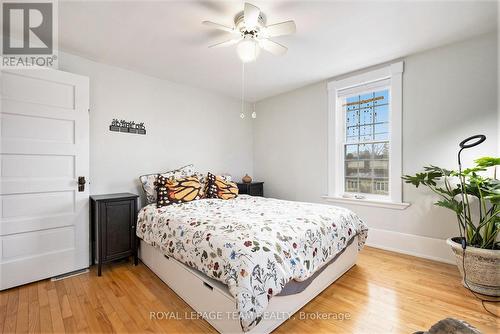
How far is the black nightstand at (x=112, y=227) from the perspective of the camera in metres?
2.42

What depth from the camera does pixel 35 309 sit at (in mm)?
1822

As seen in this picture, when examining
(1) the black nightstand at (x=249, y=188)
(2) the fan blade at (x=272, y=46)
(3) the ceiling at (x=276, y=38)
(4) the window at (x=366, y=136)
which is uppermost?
(3) the ceiling at (x=276, y=38)

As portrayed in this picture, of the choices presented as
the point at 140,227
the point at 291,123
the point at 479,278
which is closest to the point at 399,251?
the point at 479,278

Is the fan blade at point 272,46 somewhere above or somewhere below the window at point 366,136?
above

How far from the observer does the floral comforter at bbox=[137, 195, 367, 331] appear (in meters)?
1.38

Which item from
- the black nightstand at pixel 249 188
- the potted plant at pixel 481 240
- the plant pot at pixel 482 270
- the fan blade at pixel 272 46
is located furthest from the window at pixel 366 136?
the fan blade at pixel 272 46

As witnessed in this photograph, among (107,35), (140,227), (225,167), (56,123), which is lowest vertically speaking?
(140,227)

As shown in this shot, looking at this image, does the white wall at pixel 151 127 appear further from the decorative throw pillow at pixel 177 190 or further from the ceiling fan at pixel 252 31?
the ceiling fan at pixel 252 31

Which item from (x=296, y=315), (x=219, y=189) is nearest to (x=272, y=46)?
(x=219, y=189)

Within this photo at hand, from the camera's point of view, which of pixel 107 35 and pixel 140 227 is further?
pixel 140 227

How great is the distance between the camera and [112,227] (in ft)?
8.20

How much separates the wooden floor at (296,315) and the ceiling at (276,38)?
244 centimetres

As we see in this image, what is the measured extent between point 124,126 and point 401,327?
137 inches

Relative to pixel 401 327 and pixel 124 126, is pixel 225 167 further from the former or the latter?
pixel 401 327
